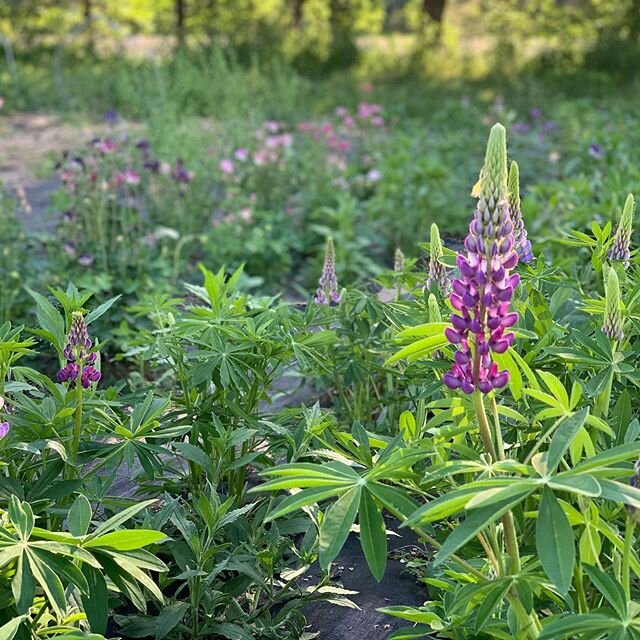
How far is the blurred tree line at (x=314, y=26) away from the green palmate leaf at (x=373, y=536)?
42.7 feet

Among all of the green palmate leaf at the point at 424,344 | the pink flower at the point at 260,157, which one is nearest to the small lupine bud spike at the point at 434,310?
the green palmate leaf at the point at 424,344

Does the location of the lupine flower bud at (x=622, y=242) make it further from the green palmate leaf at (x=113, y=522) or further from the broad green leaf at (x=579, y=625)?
the green palmate leaf at (x=113, y=522)

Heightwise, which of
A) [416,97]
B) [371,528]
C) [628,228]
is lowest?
[416,97]

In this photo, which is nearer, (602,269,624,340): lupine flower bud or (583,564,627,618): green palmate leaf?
(583,564,627,618): green palmate leaf

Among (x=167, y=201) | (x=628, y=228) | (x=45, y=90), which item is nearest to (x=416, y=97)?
(x=45, y=90)

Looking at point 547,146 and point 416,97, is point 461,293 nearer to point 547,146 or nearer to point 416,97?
point 547,146

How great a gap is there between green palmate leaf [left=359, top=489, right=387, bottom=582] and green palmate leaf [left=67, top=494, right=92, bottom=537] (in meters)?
0.54

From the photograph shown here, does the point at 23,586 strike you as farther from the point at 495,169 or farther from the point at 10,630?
the point at 495,169

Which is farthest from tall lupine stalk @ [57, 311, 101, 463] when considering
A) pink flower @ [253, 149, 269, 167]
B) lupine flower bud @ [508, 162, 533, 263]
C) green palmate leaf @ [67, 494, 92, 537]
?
pink flower @ [253, 149, 269, 167]

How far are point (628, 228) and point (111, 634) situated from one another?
1.58m

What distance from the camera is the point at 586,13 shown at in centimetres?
1513

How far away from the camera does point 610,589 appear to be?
58.3 inches

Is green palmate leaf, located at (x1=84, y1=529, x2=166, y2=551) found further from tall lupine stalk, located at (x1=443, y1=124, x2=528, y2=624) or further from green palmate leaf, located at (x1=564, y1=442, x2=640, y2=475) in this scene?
green palmate leaf, located at (x1=564, y1=442, x2=640, y2=475)

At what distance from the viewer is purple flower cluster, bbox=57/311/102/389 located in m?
1.99
